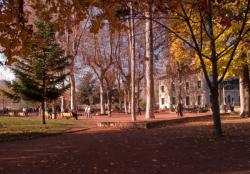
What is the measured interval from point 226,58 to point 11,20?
944 inches

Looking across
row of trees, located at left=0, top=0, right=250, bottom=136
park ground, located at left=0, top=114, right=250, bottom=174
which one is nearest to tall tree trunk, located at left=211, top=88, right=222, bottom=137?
row of trees, located at left=0, top=0, right=250, bottom=136

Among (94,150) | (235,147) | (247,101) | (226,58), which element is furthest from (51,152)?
(247,101)

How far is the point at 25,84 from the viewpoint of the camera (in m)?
34.8

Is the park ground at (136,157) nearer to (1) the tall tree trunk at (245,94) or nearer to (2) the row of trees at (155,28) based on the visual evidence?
(2) the row of trees at (155,28)

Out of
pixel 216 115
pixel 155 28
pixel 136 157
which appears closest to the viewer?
pixel 136 157

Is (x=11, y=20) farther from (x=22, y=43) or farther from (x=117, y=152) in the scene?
(x=117, y=152)

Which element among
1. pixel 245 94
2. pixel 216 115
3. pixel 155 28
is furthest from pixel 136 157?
pixel 245 94

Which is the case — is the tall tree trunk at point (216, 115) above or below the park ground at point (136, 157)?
above

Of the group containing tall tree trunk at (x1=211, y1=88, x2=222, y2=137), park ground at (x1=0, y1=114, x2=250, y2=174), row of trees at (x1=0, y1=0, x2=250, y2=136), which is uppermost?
row of trees at (x1=0, y1=0, x2=250, y2=136)

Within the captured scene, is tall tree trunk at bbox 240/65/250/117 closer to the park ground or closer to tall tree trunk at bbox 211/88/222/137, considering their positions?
tall tree trunk at bbox 211/88/222/137

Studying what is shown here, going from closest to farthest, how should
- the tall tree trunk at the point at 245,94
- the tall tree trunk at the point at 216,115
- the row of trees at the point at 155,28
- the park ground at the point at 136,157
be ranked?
the row of trees at the point at 155,28 < the park ground at the point at 136,157 < the tall tree trunk at the point at 216,115 < the tall tree trunk at the point at 245,94

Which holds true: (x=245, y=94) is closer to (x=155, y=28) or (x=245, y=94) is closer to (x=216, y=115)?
(x=155, y=28)

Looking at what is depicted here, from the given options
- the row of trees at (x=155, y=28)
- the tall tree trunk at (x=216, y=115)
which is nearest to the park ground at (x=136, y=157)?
the tall tree trunk at (x=216, y=115)

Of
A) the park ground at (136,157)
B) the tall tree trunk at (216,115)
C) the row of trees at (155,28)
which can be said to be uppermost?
the row of trees at (155,28)
